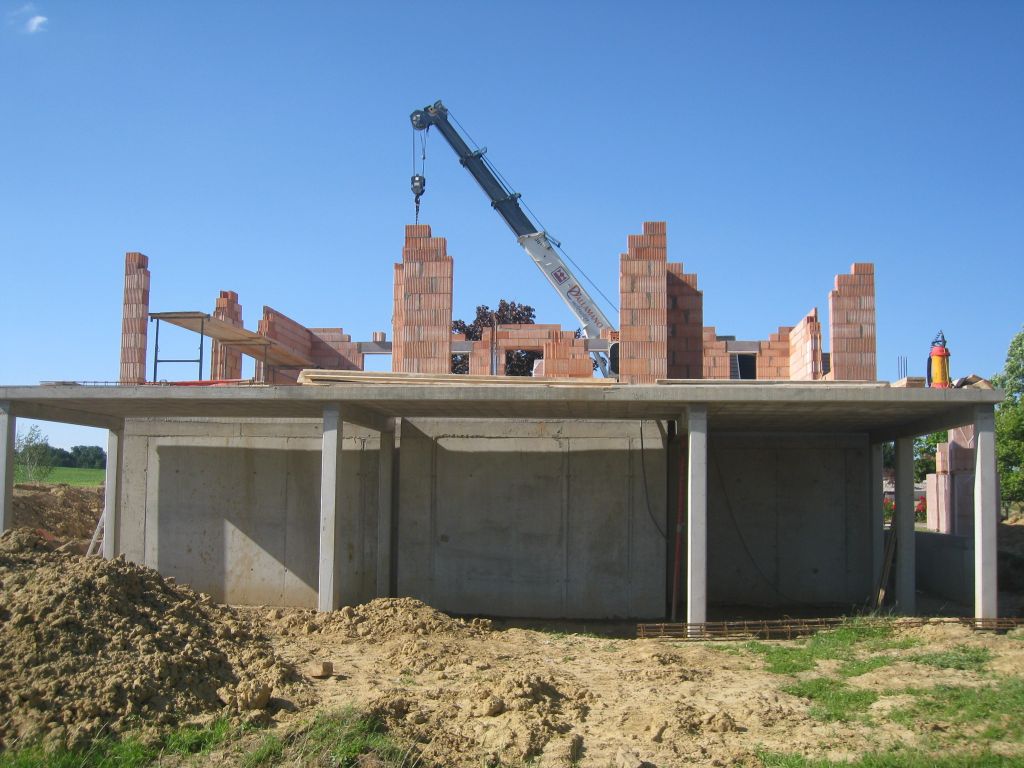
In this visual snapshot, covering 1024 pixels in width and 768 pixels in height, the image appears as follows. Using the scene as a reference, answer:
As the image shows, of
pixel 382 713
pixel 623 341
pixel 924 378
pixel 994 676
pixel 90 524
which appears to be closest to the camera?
pixel 382 713

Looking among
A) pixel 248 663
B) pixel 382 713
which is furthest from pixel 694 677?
pixel 248 663

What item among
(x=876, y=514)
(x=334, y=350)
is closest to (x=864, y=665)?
(x=876, y=514)

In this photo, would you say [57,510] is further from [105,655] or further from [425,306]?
[105,655]

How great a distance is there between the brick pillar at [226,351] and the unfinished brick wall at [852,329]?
10602 mm

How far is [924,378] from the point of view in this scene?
11.4 metres

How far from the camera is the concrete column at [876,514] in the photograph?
13758 mm

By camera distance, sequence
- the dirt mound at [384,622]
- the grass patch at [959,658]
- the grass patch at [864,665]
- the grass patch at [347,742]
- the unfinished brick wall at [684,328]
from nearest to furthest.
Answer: the grass patch at [347,742] → the grass patch at [959,658] → the grass patch at [864,665] → the dirt mound at [384,622] → the unfinished brick wall at [684,328]

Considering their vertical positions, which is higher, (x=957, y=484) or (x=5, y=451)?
(x=5, y=451)

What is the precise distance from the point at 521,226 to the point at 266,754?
16090 mm

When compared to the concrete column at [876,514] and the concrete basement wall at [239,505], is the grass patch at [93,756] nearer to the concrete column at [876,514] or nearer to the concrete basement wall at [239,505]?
the concrete basement wall at [239,505]

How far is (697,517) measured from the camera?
424 inches

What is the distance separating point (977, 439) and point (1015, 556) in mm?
6405

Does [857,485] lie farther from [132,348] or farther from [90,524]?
[90,524]

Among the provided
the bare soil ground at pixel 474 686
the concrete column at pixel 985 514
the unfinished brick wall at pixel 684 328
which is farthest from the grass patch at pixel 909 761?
the unfinished brick wall at pixel 684 328
